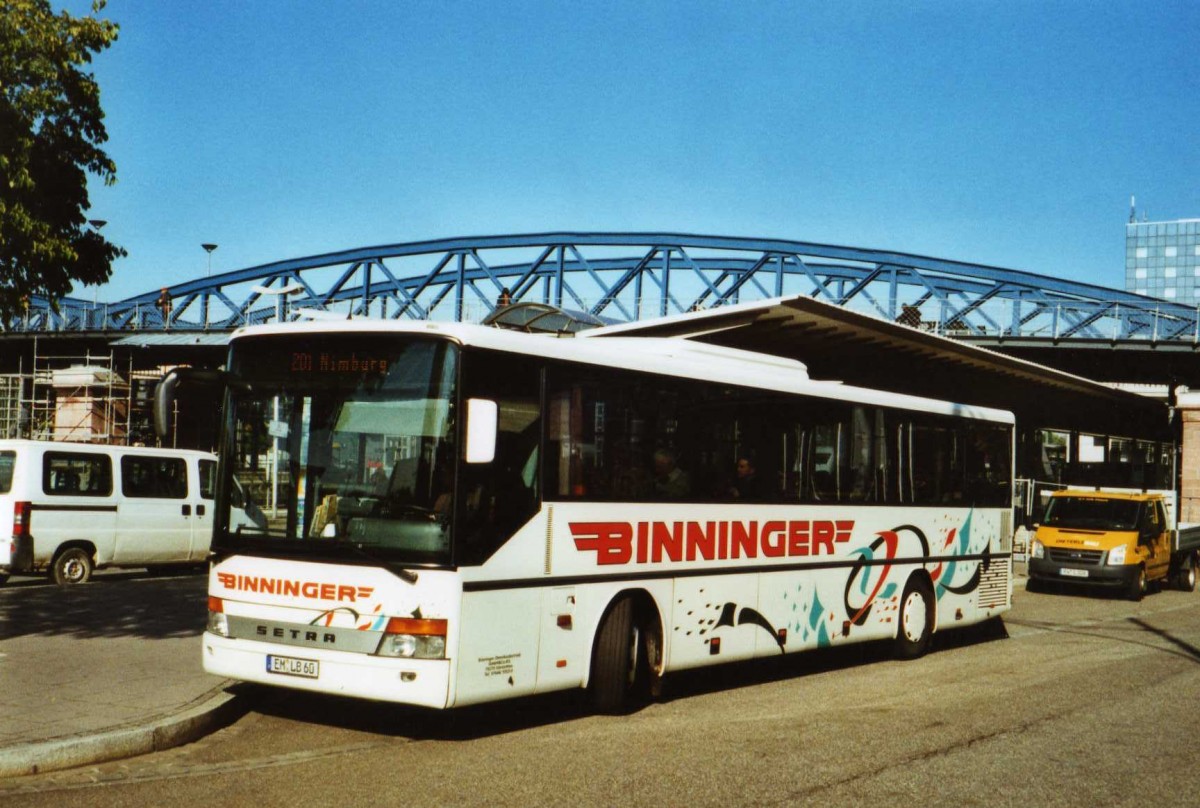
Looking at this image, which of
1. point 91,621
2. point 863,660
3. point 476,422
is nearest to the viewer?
point 476,422

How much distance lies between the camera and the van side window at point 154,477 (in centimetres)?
1844

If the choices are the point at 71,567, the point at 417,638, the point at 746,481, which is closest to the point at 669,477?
the point at 746,481

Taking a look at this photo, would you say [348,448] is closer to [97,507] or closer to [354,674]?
[354,674]

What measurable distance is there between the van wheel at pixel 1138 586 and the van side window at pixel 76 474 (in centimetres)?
1755

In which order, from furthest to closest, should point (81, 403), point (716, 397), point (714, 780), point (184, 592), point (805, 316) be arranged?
point (81, 403)
point (805, 316)
point (184, 592)
point (716, 397)
point (714, 780)

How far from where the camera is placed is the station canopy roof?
62.3ft

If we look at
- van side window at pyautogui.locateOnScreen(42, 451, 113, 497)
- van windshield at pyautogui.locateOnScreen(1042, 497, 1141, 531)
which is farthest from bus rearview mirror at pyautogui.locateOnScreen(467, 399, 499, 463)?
van windshield at pyautogui.locateOnScreen(1042, 497, 1141, 531)

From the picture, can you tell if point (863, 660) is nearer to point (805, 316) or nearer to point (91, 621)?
point (805, 316)

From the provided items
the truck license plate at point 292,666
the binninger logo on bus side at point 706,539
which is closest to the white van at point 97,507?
the binninger logo on bus side at point 706,539

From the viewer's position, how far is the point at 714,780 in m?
7.10

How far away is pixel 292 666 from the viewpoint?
8.19m

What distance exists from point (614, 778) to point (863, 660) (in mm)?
7225

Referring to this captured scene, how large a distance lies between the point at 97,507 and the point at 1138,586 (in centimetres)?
1789

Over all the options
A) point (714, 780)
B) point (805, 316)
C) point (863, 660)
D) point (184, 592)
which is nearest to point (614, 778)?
point (714, 780)
